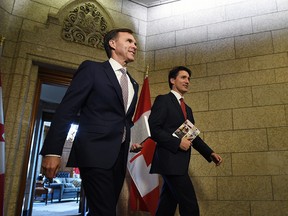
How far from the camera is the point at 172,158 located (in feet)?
5.77

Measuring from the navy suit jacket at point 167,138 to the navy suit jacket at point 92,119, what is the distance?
0.52 metres

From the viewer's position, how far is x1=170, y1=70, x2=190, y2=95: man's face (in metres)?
2.13

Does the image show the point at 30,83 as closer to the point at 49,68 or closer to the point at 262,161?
the point at 49,68

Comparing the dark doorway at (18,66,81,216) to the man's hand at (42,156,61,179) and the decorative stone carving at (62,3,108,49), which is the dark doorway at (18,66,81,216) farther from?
the man's hand at (42,156,61,179)

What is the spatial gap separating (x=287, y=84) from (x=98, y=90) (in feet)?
7.54

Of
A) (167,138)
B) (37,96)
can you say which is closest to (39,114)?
(37,96)

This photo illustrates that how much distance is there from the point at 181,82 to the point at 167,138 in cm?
56

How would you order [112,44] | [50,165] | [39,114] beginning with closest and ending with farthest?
[50,165] → [112,44] → [39,114]

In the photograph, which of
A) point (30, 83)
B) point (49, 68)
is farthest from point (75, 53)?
point (30, 83)

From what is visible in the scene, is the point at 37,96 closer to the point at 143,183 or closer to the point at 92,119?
the point at 143,183

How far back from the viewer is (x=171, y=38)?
3.49 m

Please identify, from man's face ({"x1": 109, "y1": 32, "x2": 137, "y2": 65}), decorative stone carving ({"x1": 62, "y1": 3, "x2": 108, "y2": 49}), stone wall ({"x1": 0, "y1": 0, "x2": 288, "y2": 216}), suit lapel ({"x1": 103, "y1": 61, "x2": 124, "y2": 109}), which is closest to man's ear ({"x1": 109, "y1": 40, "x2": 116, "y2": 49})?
man's face ({"x1": 109, "y1": 32, "x2": 137, "y2": 65})

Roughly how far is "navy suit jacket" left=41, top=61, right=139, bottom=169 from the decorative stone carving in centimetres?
201

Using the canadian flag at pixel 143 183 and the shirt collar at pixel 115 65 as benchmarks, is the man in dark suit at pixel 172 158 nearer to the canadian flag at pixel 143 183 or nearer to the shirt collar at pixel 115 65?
the shirt collar at pixel 115 65
